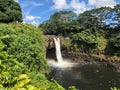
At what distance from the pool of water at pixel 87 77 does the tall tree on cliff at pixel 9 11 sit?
39.1 ft

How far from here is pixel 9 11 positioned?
50469 mm

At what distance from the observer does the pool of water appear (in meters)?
42.0

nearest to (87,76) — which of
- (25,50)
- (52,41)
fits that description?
(52,41)

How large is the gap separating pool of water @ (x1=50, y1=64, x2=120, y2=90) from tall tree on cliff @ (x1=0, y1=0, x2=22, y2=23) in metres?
11.9

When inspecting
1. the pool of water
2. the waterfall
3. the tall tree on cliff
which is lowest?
the pool of water

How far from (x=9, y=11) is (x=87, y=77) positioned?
A: 17.9 m

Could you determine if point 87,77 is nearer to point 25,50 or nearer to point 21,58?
point 25,50

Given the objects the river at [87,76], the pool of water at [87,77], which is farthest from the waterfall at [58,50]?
the pool of water at [87,77]

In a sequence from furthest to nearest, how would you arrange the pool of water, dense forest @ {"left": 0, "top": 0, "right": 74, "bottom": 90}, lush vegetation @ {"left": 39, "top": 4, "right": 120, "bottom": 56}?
1. lush vegetation @ {"left": 39, "top": 4, "right": 120, "bottom": 56}
2. the pool of water
3. dense forest @ {"left": 0, "top": 0, "right": 74, "bottom": 90}

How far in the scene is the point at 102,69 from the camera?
55219mm

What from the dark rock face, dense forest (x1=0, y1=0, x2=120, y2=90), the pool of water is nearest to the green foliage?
dense forest (x1=0, y1=0, x2=120, y2=90)

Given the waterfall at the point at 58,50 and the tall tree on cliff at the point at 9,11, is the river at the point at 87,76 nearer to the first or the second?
the waterfall at the point at 58,50

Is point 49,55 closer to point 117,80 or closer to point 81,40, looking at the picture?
point 81,40

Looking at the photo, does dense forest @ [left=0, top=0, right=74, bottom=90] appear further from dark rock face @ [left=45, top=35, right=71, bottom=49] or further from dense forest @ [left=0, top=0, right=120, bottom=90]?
dark rock face @ [left=45, top=35, right=71, bottom=49]
